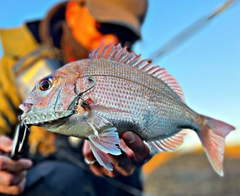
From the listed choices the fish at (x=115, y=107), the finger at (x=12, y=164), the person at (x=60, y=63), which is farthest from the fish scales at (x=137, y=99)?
the person at (x=60, y=63)

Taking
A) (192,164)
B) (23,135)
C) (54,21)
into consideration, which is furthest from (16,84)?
(192,164)

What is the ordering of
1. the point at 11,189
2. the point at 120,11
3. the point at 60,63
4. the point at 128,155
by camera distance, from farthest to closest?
the point at 60,63
the point at 120,11
the point at 11,189
the point at 128,155

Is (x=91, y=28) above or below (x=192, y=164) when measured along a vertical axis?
above

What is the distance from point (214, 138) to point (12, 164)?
2.46ft

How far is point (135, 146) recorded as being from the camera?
3.23ft

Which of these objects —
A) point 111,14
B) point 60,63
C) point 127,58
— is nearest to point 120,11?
point 111,14

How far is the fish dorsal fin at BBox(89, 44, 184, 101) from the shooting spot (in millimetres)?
948

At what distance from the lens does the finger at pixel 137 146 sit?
3.03ft

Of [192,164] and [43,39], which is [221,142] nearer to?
[43,39]

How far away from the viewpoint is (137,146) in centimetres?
99

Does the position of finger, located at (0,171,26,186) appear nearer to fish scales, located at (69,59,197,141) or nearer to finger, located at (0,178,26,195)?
finger, located at (0,178,26,195)

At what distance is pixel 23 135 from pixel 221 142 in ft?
2.00

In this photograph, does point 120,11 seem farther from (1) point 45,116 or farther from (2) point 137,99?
(1) point 45,116

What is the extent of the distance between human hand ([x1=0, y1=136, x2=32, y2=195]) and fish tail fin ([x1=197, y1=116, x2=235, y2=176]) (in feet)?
2.26
